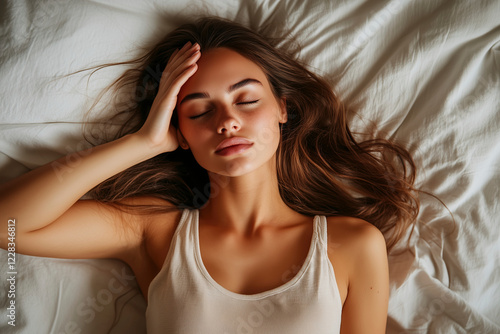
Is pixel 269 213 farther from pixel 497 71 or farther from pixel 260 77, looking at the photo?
pixel 497 71

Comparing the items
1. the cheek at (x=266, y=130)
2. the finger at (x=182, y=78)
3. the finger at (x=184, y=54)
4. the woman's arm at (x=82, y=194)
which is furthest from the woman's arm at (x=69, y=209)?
the cheek at (x=266, y=130)

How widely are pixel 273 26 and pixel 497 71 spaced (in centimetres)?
109

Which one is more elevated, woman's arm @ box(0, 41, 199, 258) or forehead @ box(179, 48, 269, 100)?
forehead @ box(179, 48, 269, 100)

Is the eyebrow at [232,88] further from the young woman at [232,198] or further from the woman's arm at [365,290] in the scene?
the woman's arm at [365,290]

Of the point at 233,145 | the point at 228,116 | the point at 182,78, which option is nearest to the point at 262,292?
the point at 233,145

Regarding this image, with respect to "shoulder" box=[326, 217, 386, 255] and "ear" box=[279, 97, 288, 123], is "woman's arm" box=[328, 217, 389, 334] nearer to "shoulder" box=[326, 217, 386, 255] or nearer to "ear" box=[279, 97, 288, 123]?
"shoulder" box=[326, 217, 386, 255]

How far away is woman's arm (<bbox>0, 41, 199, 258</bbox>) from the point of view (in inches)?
67.9

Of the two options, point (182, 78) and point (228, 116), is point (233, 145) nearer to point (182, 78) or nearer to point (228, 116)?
point (228, 116)

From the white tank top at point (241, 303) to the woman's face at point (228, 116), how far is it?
0.43m

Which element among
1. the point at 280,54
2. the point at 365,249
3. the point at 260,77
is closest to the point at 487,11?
the point at 280,54

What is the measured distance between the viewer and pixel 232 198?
2.00 meters

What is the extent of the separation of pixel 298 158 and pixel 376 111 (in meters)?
0.44

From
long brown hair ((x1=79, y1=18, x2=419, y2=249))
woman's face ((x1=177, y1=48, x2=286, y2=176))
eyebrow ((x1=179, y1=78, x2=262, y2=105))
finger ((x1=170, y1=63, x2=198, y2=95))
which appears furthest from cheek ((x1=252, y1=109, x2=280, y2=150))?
finger ((x1=170, y1=63, x2=198, y2=95))

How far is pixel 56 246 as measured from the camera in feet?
5.90
